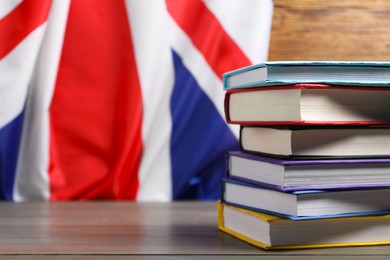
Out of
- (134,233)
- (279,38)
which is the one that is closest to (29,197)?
(134,233)

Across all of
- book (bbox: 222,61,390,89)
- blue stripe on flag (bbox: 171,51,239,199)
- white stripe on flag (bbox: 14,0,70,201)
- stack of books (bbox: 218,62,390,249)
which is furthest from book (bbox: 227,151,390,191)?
white stripe on flag (bbox: 14,0,70,201)

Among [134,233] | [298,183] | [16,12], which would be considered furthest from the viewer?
[16,12]

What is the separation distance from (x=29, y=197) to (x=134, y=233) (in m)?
0.59

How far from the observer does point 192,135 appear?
1.58 meters

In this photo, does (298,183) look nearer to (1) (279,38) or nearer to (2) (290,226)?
(2) (290,226)

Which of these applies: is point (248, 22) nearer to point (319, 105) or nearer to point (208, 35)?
point (208, 35)

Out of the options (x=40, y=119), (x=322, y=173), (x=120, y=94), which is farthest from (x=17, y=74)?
(x=322, y=173)

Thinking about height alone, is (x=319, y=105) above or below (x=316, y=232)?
above

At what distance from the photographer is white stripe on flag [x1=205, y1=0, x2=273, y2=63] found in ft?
5.15

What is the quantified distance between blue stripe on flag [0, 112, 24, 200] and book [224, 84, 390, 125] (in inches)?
30.0

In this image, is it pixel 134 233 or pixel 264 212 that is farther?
pixel 134 233

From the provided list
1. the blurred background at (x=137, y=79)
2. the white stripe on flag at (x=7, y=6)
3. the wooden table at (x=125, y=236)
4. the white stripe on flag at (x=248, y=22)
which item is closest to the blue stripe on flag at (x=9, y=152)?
the blurred background at (x=137, y=79)

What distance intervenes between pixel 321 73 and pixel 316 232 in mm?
223

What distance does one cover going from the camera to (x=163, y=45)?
1.56m
